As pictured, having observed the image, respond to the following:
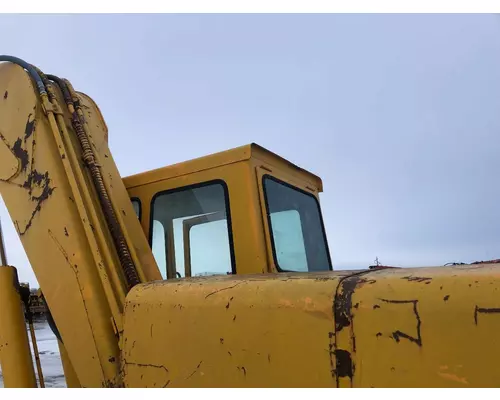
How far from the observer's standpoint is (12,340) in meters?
2.16

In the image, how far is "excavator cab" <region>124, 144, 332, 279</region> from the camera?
2213 millimetres

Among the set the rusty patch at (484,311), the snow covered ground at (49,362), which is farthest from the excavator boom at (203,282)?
the snow covered ground at (49,362)

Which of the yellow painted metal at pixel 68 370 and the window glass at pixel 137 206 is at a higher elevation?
the window glass at pixel 137 206

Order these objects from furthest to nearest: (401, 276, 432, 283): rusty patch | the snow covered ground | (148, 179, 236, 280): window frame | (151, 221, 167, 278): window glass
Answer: the snow covered ground
(151, 221, 167, 278): window glass
(148, 179, 236, 280): window frame
(401, 276, 432, 283): rusty patch

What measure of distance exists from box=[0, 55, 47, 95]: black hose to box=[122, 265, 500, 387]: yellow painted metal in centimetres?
141

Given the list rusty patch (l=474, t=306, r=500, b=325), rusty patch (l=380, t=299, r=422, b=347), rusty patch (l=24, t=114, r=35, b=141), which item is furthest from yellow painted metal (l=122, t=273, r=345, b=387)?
rusty patch (l=24, t=114, r=35, b=141)

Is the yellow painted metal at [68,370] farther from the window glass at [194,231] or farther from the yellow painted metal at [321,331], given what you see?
the yellow painted metal at [321,331]

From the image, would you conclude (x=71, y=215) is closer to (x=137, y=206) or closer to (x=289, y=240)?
(x=137, y=206)

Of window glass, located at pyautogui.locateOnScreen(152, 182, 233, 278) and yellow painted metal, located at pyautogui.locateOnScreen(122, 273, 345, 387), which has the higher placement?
window glass, located at pyautogui.locateOnScreen(152, 182, 233, 278)

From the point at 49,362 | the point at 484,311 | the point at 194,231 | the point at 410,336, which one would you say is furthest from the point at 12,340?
the point at 49,362

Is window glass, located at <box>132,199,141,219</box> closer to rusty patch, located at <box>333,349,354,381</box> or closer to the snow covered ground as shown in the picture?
the snow covered ground

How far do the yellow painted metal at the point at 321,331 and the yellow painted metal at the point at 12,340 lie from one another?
0.86 m

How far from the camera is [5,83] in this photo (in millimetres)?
2459

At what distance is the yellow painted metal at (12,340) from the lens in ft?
6.99
